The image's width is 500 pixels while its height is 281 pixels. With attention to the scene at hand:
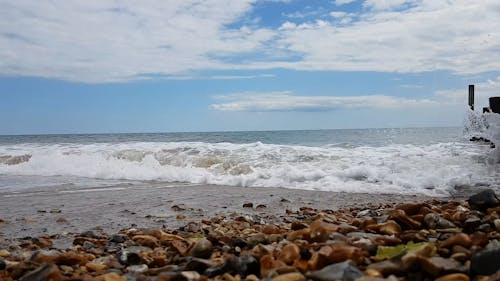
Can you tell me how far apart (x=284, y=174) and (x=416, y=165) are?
9.26 ft

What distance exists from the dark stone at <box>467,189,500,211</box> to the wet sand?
220cm

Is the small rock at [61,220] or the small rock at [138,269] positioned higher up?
the small rock at [138,269]

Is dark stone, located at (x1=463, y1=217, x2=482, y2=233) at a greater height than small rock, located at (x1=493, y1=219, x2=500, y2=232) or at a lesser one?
lesser

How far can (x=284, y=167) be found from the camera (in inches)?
396

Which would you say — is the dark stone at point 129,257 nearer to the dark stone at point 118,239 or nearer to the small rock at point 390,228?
the dark stone at point 118,239

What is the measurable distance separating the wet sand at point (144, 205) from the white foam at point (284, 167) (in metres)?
0.89

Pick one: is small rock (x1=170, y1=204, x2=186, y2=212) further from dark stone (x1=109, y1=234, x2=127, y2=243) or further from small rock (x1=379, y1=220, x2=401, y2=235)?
small rock (x1=379, y1=220, x2=401, y2=235)

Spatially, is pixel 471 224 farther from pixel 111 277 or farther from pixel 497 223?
pixel 111 277

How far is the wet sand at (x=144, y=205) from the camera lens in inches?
206

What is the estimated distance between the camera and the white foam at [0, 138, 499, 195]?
8422 mm

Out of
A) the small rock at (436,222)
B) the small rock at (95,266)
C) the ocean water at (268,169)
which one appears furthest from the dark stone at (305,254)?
the ocean water at (268,169)

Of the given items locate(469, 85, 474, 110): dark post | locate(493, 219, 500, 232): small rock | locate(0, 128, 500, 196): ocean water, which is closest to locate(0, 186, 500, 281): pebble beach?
locate(493, 219, 500, 232): small rock

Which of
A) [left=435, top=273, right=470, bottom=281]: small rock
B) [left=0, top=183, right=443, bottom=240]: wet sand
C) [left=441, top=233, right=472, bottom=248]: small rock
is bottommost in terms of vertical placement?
[left=0, top=183, right=443, bottom=240]: wet sand

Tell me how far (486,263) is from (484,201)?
2.09 metres
